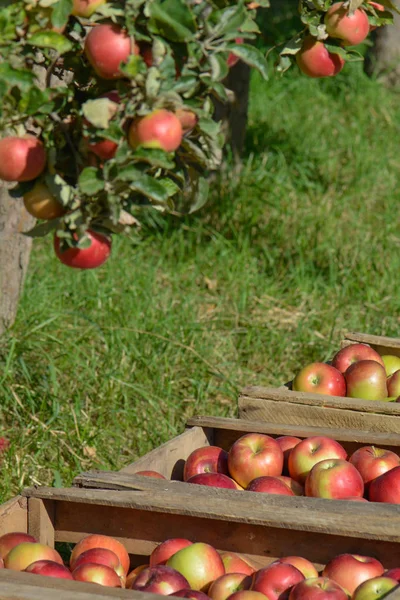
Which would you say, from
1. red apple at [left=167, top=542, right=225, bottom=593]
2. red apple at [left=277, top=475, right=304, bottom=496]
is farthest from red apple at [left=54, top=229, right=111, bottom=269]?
red apple at [left=277, top=475, right=304, bottom=496]

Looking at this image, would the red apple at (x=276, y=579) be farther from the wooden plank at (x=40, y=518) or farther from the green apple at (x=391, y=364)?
the green apple at (x=391, y=364)

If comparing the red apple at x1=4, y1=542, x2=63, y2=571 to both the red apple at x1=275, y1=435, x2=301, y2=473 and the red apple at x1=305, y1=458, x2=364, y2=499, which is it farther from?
the red apple at x1=275, y1=435, x2=301, y2=473

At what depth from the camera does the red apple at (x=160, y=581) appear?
1777mm

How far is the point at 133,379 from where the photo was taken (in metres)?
3.79

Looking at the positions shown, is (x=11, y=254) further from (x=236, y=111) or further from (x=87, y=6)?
(x=236, y=111)

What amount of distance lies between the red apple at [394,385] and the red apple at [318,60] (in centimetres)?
122

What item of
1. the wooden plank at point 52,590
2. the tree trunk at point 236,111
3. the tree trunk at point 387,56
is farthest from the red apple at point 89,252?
the tree trunk at point 387,56

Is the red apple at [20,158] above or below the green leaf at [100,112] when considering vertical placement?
below

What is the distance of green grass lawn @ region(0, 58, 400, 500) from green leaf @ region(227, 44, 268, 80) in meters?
1.81

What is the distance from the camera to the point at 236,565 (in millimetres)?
1965

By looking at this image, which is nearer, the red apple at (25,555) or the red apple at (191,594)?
the red apple at (191,594)

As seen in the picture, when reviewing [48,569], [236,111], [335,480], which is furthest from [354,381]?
[236,111]

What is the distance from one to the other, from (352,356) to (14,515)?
1.38 m

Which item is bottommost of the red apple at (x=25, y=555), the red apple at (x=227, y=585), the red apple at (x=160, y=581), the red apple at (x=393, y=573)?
the red apple at (x=25, y=555)
